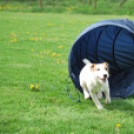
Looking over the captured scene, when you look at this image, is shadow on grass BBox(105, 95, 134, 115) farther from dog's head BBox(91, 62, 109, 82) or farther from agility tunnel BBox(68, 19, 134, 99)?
agility tunnel BBox(68, 19, 134, 99)

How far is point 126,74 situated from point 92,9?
1955 cm

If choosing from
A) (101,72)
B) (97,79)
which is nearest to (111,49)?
(97,79)

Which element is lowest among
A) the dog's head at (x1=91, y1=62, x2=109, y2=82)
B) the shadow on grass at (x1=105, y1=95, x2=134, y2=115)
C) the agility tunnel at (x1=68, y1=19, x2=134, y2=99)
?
the shadow on grass at (x1=105, y1=95, x2=134, y2=115)

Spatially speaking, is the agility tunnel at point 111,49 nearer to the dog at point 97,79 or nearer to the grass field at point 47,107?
the grass field at point 47,107

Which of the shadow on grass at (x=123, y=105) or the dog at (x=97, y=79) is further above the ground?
the dog at (x=97, y=79)

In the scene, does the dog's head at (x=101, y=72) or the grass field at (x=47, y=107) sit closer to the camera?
the grass field at (x=47, y=107)

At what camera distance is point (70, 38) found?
11.4m

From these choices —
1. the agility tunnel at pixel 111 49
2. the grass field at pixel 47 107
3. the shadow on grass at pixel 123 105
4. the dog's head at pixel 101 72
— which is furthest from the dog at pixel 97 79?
the agility tunnel at pixel 111 49

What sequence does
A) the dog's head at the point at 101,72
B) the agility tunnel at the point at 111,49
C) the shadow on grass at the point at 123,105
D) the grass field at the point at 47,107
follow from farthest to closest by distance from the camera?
the agility tunnel at the point at 111,49 → the shadow on grass at the point at 123,105 → the dog's head at the point at 101,72 → the grass field at the point at 47,107

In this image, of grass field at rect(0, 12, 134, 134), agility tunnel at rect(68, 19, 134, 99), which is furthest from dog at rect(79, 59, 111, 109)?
agility tunnel at rect(68, 19, 134, 99)

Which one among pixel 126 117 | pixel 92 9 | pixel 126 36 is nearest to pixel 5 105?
pixel 126 117

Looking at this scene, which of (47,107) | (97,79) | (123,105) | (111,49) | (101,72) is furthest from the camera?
(111,49)

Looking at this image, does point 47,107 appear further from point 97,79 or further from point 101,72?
point 101,72

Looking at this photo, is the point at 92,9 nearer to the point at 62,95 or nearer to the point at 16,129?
the point at 62,95
